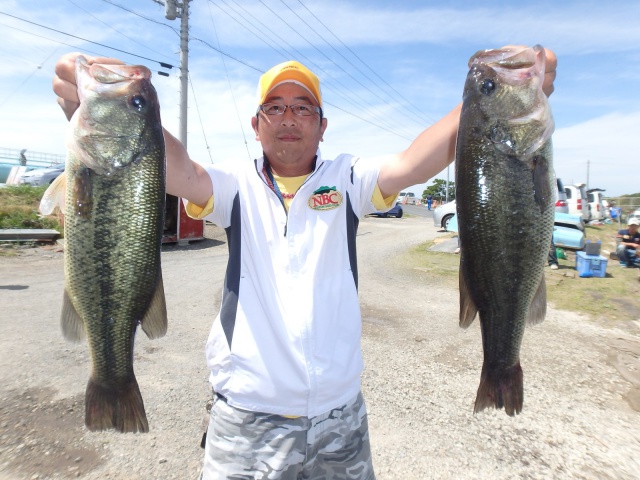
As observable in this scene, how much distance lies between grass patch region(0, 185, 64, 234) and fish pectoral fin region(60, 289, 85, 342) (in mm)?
14055

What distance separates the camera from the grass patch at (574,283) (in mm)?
8852

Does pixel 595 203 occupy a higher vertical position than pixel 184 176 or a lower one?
lower

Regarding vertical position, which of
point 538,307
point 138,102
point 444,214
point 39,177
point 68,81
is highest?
point 39,177

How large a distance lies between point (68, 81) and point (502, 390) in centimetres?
263

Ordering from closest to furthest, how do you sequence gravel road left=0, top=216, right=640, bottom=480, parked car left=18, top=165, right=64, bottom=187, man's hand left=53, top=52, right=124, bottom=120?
man's hand left=53, top=52, right=124, bottom=120 < gravel road left=0, top=216, right=640, bottom=480 < parked car left=18, top=165, right=64, bottom=187

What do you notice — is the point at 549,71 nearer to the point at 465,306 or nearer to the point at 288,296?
the point at 465,306

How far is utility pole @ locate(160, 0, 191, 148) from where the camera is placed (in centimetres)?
1844

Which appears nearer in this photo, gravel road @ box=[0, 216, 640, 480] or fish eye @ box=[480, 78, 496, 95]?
fish eye @ box=[480, 78, 496, 95]

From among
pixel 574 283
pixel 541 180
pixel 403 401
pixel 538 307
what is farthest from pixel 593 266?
pixel 541 180

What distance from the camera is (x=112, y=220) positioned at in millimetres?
2090

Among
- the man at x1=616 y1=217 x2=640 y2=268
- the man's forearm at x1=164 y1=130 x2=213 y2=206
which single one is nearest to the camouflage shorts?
the man's forearm at x1=164 y1=130 x2=213 y2=206

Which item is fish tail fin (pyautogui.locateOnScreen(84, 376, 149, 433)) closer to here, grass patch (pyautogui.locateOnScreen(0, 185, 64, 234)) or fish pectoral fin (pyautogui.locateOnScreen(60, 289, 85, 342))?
Answer: fish pectoral fin (pyautogui.locateOnScreen(60, 289, 85, 342))

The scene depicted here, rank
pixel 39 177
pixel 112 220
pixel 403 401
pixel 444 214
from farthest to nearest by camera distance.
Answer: pixel 444 214 → pixel 39 177 → pixel 403 401 → pixel 112 220

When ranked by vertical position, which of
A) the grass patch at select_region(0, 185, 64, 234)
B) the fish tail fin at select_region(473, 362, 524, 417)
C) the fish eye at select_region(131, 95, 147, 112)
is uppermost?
the fish eye at select_region(131, 95, 147, 112)
